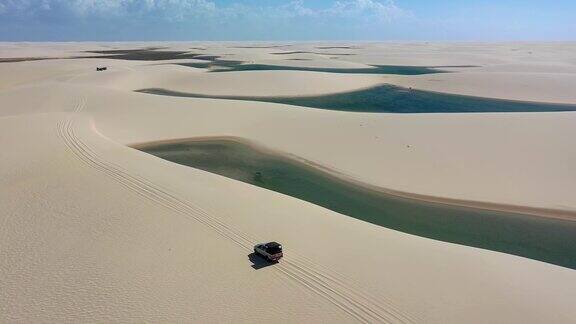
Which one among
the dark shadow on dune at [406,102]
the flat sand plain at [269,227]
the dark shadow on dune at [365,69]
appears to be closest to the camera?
the flat sand plain at [269,227]

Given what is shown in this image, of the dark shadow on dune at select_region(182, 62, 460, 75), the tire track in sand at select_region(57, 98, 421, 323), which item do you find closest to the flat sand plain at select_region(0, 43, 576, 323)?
the tire track in sand at select_region(57, 98, 421, 323)

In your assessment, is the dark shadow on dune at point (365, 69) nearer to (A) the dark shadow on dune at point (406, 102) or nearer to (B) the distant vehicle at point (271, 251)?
(A) the dark shadow on dune at point (406, 102)

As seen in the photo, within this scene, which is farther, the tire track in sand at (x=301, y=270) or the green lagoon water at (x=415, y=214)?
the green lagoon water at (x=415, y=214)

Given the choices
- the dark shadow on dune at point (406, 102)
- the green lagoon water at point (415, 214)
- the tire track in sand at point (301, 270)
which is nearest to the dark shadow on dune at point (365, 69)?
the dark shadow on dune at point (406, 102)

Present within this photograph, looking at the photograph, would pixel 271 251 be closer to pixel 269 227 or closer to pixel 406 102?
pixel 269 227

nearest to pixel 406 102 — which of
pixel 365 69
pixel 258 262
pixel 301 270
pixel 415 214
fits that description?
pixel 415 214

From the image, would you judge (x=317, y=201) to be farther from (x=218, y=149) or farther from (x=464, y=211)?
(x=218, y=149)

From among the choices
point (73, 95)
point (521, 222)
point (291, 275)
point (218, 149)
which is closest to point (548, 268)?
point (521, 222)
